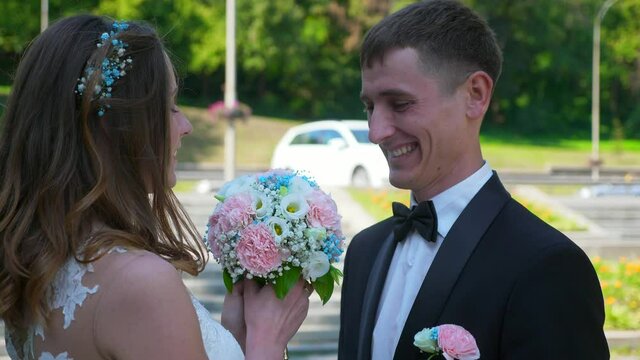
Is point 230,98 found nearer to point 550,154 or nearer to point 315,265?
point 315,265

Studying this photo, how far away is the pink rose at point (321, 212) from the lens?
9.26 ft

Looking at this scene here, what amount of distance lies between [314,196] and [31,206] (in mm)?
857

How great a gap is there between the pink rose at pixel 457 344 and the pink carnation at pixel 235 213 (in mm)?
690

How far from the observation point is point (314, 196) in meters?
2.86

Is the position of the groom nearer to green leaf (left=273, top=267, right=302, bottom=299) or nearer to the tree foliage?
green leaf (left=273, top=267, right=302, bottom=299)

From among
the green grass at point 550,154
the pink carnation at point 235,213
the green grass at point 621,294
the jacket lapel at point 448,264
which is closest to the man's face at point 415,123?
the jacket lapel at point 448,264

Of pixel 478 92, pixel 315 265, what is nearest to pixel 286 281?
pixel 315 265

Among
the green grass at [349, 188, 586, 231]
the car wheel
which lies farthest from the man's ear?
the car wheel

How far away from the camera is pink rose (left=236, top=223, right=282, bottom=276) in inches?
107

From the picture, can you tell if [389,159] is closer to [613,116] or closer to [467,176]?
[467,176]

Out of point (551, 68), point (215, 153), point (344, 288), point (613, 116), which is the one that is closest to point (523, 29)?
point (551, 68)

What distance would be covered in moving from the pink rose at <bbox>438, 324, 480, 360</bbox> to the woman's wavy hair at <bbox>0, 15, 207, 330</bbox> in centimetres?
83

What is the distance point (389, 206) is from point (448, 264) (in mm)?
11536

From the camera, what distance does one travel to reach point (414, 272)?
9.59 ft
